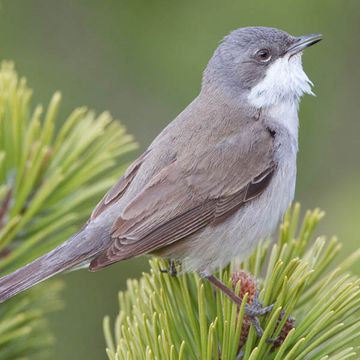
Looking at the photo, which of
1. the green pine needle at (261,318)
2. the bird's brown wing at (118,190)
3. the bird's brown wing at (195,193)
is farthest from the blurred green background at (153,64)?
the green pine needle at (261,318)

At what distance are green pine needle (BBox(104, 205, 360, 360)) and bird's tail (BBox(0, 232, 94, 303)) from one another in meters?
0.42

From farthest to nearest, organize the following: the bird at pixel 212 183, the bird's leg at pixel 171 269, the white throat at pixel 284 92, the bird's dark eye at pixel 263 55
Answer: the bird's dark eye at pixel 263 55 → the white throat at pixel 284 92 → the bird at pixel 212 183 → the bird's leg at pixel 171 269

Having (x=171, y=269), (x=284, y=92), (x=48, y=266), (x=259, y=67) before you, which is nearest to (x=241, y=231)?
(x=171, y=269)

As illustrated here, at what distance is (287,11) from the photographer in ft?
14.7

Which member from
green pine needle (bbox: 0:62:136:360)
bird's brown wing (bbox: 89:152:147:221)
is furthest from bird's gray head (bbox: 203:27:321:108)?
green pine needle (bbox: 0:62:136:360)

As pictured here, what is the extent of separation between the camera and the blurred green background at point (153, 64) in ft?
14.5

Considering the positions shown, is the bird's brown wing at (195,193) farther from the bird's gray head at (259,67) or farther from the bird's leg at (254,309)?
the bird's leg at (254,309)

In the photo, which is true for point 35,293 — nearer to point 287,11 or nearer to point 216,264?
point 216,264

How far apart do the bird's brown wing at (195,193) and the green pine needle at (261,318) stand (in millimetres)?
610

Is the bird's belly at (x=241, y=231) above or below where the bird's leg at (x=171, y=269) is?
above

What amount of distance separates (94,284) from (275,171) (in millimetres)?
1685

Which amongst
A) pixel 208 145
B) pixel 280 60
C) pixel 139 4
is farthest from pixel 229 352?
pixel 139 4

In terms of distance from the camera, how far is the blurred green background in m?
4.43

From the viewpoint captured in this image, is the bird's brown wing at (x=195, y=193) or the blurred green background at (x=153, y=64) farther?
the blurred green background at (x=153, y=64)
